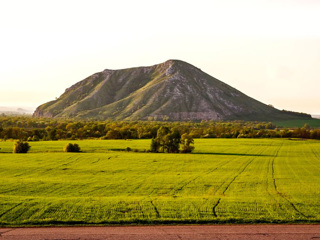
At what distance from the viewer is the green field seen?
1006 inches

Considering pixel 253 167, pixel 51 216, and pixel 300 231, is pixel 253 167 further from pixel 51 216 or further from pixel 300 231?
pixel 51 216

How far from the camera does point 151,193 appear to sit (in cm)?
3691

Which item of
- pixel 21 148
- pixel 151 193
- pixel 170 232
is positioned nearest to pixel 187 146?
pixel 21 148

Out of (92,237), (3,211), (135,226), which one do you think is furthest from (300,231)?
(3,211)

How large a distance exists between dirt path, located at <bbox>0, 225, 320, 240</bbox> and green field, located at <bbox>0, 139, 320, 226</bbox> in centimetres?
122

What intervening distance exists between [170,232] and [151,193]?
47.5ft

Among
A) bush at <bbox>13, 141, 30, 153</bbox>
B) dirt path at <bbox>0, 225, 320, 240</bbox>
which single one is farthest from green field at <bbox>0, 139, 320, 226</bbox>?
bush at <bbox>13, 141, 30, 153</bbox>

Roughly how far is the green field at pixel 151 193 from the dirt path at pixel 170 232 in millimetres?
1221

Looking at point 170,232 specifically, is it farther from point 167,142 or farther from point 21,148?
point 21,148

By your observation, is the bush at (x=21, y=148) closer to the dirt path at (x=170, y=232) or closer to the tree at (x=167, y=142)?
the tree at (x=167, y=142)

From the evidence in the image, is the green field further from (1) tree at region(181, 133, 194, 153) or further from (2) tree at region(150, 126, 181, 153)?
(1) tree at region(181, 133, 194, 153)

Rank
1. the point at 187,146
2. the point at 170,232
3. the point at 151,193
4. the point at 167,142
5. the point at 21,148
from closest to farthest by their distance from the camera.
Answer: the point at 170,232 < the point at 151,193 < the point at 21,148 < the point at 167,142 < the point at 187,146

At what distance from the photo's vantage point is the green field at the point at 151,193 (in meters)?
25.6

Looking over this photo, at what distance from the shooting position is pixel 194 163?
229 ft
